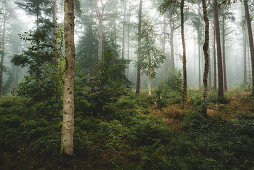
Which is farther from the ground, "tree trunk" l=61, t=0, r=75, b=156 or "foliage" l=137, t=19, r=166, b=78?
"foliage" l=137, t=19, r=166, b=78

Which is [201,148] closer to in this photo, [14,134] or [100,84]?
[100,84]

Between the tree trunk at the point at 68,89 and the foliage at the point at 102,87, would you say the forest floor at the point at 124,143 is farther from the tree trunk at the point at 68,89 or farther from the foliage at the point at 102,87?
the tree trunk at the point at 68,89

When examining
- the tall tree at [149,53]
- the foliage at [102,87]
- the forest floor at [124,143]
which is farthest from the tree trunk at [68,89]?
the tall tree at [149,53]

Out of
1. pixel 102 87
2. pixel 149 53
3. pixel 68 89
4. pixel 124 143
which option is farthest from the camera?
pixel 149 53

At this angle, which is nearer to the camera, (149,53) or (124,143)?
(124,143)

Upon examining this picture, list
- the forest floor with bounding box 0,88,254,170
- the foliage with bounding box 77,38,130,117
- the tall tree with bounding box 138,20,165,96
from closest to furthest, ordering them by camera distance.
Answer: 1. the forest floor with bounding box 0,88,254,170
2. the foliage with bounding box 77,38,130,117
3. the tall tree with bounding box 138,20,165,96

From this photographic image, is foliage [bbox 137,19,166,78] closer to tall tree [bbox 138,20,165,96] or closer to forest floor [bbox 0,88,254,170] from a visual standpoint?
tall tree [bbox 138,20,165,96]

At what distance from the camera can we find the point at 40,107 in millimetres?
7598

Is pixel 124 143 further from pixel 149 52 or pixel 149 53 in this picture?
pixel 149 52

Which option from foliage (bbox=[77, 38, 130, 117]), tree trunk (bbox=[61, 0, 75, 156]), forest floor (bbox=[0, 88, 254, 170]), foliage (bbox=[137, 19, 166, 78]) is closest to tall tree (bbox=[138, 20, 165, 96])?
foliage (bbox=[137, 19, 166, 78])

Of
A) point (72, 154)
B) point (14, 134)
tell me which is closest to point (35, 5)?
point (14, 134)

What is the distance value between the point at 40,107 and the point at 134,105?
20.0ft

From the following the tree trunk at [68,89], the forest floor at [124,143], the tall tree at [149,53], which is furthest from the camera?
the tall tree at [149,53]

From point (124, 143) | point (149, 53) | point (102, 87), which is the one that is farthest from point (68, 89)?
point (149, 53)
